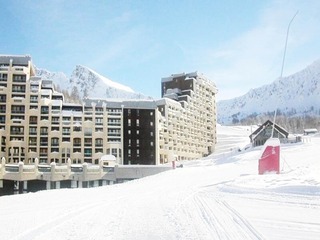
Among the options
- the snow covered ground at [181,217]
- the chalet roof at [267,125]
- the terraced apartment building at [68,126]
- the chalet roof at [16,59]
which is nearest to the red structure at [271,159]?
the snow covered ground at [181,217]

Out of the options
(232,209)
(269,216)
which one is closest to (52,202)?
(232,209)

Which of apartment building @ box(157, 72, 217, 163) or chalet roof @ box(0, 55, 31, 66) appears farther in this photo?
apartment building @ box(157, 72, 217, 163)

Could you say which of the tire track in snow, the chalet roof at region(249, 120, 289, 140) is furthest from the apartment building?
the tire track in snow

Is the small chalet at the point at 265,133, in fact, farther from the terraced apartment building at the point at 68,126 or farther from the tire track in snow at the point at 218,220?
the tire track in snow at the point at 218,220

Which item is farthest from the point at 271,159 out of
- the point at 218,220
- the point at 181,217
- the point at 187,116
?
the point at 187,116

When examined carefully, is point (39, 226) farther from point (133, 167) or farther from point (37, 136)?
point (37, 136)

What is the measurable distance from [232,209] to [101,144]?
241 feet

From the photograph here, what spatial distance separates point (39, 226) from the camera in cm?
1074

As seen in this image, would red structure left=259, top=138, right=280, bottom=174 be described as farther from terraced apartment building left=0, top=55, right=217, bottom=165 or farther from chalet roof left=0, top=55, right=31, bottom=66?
chalet roof left=0, top=55, right=31, bottom=66

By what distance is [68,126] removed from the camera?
83.6 m

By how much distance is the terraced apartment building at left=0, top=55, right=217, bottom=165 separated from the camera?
268ft

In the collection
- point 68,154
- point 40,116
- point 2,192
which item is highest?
point 40,116

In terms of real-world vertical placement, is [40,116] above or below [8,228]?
above

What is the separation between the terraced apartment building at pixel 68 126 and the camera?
8181cm
